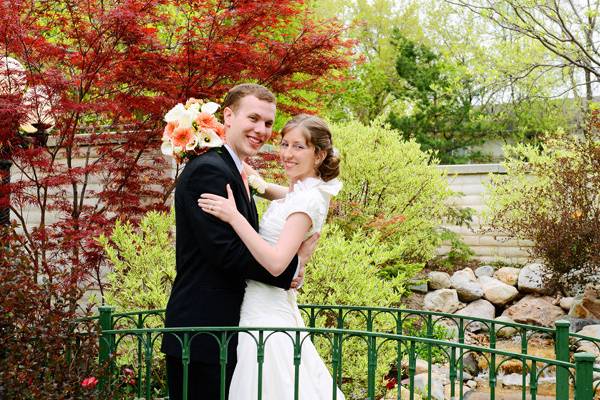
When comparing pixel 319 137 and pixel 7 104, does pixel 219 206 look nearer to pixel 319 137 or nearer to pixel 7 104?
pixel 319 137

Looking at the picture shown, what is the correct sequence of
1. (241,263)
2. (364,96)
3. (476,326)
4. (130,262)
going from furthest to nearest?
(364,96), (476,326), (130,262), (241,263)

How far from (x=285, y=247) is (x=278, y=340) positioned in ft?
1.45

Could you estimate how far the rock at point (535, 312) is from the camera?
10875mm

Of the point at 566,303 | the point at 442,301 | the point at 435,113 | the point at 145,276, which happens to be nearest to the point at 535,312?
the point at 566,303

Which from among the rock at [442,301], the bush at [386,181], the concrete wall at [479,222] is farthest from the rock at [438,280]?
the concrete wall at [479,222]

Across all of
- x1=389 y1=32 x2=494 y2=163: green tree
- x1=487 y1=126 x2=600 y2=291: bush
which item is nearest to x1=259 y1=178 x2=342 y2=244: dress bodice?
x1=487 y1=126 x2=600 y2=291: bush

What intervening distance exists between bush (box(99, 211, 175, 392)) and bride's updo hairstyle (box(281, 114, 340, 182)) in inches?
110

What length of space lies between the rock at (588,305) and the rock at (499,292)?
1.17 m

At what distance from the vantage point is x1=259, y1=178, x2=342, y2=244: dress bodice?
338 centimetres

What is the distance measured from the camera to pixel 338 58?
7.50 meters

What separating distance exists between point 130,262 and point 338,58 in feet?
9.00

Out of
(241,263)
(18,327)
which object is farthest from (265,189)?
(18,327)

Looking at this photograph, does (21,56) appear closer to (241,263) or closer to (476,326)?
(241,263)

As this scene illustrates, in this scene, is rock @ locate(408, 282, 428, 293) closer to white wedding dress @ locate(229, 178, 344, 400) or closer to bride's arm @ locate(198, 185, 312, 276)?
white wedding dress @ locate(229, 178, 344, 400)
